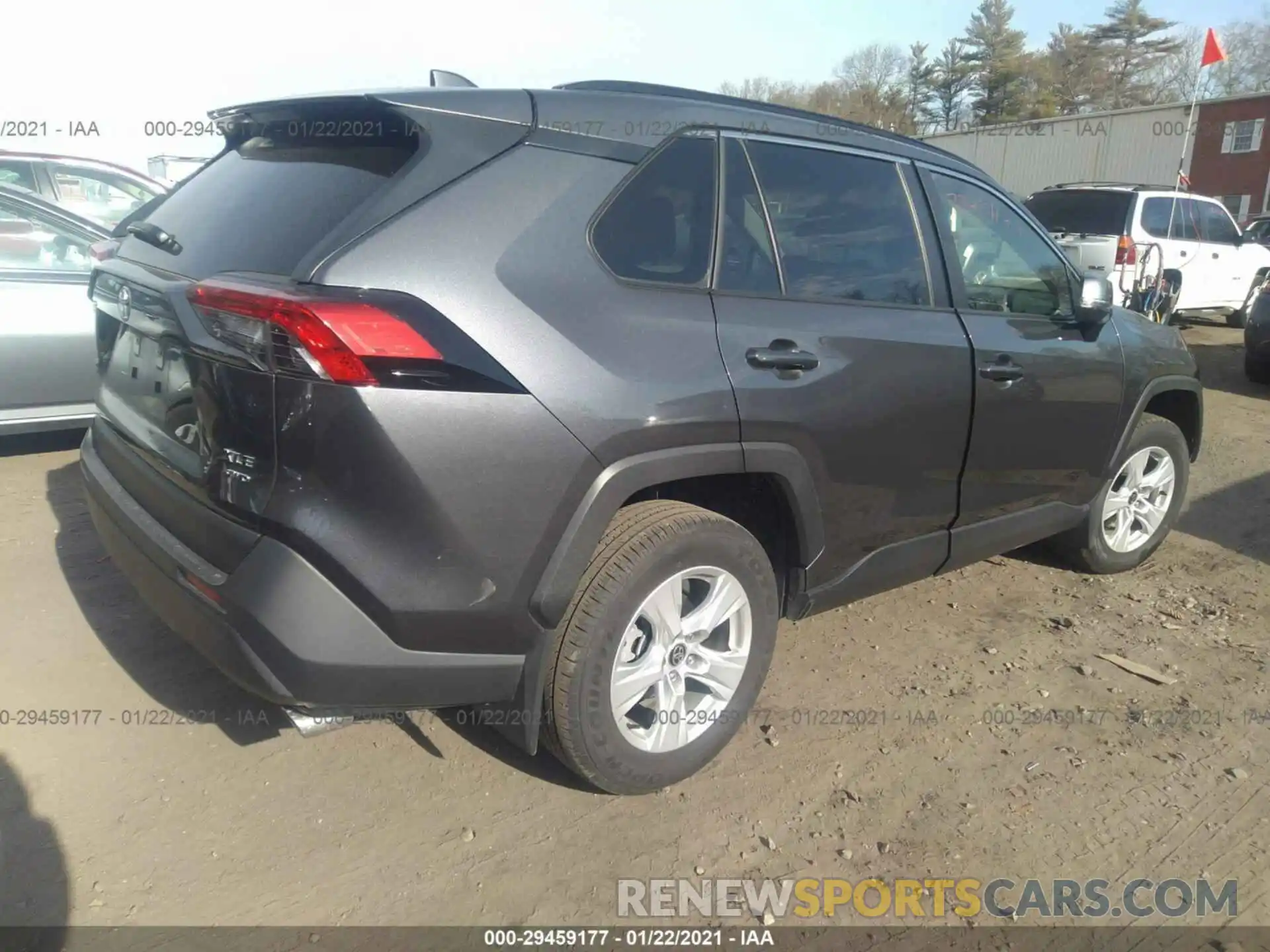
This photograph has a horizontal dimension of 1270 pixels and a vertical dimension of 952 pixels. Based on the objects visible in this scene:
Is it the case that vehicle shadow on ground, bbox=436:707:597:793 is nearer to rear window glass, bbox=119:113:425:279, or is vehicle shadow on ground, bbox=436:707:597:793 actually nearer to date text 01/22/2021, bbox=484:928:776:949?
date text 01/22/2021, bbox=484:928:776:949

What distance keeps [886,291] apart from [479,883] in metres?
2.17

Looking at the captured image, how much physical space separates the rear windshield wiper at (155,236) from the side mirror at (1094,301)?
3.22 m

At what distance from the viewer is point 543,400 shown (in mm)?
2172

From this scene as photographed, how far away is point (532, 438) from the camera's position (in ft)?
7.11

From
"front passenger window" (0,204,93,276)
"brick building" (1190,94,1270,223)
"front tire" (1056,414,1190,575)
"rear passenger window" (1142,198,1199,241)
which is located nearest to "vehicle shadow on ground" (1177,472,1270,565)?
"front tire" (1056,414,1190,575)

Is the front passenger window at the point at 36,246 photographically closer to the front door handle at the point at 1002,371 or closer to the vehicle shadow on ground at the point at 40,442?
the vehicle shadow on ground at the point at 40,442

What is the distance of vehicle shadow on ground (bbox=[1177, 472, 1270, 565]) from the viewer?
4914 mm

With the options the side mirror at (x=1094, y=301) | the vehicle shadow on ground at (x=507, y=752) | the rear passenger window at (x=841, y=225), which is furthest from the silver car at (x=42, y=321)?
the side mirror at (x=1094, y=301)

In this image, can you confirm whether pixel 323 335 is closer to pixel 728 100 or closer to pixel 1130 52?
pixel 728 100

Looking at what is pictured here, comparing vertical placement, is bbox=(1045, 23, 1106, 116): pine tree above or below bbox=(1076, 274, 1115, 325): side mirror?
above

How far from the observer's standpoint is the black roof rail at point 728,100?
8.73ft

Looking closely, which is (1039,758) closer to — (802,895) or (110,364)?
(802,895)

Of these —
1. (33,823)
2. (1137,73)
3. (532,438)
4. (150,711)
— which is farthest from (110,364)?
(1137,73)

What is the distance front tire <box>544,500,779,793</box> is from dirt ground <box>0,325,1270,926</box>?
0.63ft
